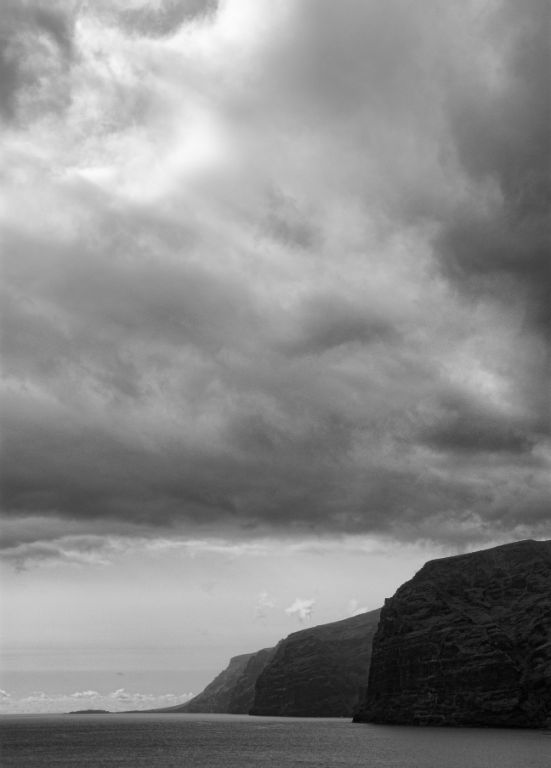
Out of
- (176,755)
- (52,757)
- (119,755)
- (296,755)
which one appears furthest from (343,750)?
(52,757)

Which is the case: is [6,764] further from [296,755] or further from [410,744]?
[410,744]

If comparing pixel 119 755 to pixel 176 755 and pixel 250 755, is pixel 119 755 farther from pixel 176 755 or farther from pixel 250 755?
pixel 250 755

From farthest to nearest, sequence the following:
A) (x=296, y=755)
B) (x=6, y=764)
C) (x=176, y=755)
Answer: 1. (x=176, y=755)
2. (x=296, y=755)
3. (x=6, y=764)

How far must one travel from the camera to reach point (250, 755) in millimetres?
188125

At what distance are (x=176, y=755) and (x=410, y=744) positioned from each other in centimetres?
5918

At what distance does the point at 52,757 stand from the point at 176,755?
98.5 feet

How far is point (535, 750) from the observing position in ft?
562

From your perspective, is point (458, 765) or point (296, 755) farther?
point (296, 755)

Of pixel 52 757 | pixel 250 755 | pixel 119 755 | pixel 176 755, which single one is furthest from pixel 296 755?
pixel 52 757

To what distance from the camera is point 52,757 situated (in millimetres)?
187500

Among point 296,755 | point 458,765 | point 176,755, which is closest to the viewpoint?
point 458,765

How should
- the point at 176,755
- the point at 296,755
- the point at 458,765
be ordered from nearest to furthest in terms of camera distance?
the point at 458,765
the point at 296,755
the point at 176,755

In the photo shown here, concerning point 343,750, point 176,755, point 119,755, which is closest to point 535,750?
point 343,750

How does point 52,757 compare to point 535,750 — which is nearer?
point 535,750
